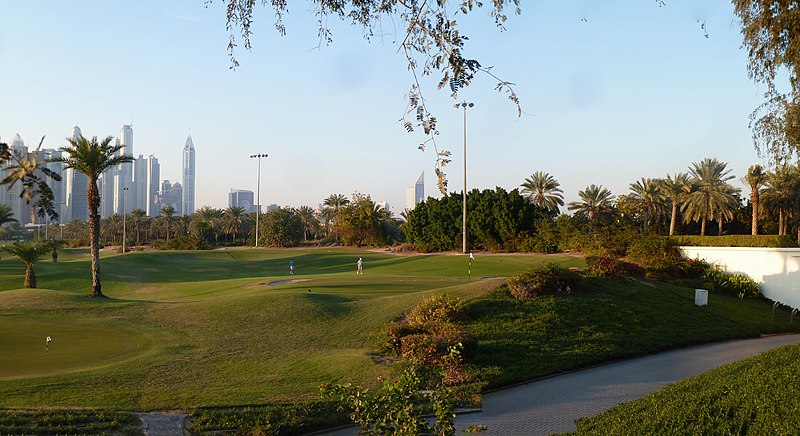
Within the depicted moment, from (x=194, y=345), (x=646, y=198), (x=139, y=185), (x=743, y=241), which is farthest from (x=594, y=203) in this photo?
(x=139, y=185)

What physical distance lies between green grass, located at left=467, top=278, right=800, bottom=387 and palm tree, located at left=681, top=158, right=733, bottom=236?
33880mm

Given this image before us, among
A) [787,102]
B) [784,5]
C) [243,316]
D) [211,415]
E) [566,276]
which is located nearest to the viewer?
[211,415]

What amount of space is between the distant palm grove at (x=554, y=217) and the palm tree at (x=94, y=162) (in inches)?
1197

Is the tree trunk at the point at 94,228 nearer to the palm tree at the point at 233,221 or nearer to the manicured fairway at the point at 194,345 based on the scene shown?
the manicured fairway at the point at 194,345

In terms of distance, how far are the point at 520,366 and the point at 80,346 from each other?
12.1 m

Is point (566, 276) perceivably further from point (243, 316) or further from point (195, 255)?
point (195, 255)

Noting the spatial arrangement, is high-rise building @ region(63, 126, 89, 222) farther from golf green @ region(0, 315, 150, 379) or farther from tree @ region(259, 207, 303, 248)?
tree @ region(259, 207, 303, 248)

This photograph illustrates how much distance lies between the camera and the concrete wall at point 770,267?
28.9 m

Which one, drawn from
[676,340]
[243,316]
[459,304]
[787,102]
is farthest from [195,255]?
[787,102]

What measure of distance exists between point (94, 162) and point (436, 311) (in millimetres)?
18790

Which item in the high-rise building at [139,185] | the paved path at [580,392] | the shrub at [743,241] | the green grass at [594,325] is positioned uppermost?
the high-rise building at [139,185]

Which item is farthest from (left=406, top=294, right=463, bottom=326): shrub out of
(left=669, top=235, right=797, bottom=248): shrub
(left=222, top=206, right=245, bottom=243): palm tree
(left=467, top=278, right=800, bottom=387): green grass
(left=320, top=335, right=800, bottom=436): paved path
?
(left=222, top=206, right=245, bottom=243): palm tree

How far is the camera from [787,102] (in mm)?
13766

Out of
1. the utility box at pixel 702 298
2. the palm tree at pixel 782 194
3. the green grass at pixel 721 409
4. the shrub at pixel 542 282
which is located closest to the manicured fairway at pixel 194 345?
the shrub at pixel 542 282
